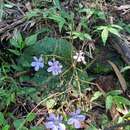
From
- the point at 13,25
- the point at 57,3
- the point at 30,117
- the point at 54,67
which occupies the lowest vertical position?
the point at 30,117

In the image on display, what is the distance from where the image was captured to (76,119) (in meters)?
2.26

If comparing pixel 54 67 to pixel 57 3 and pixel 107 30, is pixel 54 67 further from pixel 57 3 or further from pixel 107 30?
pixel 57 3

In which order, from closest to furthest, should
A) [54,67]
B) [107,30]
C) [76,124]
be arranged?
[76,124]
[54,67]
[107,30]

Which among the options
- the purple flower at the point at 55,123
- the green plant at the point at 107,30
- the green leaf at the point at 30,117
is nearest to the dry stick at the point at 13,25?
the green plant at the point at 107,30

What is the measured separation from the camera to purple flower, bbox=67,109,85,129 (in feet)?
7.32

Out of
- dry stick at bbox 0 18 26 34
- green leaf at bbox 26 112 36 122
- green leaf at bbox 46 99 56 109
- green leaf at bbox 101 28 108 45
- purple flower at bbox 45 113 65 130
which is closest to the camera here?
purple flower at bbox 45 113 65 130

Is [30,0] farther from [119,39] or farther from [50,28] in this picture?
[119,39]

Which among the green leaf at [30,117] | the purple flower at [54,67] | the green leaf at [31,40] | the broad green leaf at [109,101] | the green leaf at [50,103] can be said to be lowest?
the green leaf at [30,117]

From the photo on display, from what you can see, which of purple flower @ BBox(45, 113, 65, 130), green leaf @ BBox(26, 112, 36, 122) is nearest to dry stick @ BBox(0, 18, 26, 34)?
green leaf @ BBox(26, 112, 36, 122)

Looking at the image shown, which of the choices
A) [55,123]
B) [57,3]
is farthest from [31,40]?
[55,123]

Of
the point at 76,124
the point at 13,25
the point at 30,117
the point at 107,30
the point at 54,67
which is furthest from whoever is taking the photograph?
the point at 13,25

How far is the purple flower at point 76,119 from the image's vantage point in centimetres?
223

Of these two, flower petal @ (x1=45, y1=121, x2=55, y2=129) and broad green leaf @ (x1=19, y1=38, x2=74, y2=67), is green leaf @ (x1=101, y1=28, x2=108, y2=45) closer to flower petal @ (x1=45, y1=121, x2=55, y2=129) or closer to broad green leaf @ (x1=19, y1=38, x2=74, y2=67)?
broad green leaf @ (x1=19, y1=38, x2=74, y2=67)

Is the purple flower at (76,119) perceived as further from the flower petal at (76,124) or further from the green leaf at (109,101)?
the green leaf at (109,101)
